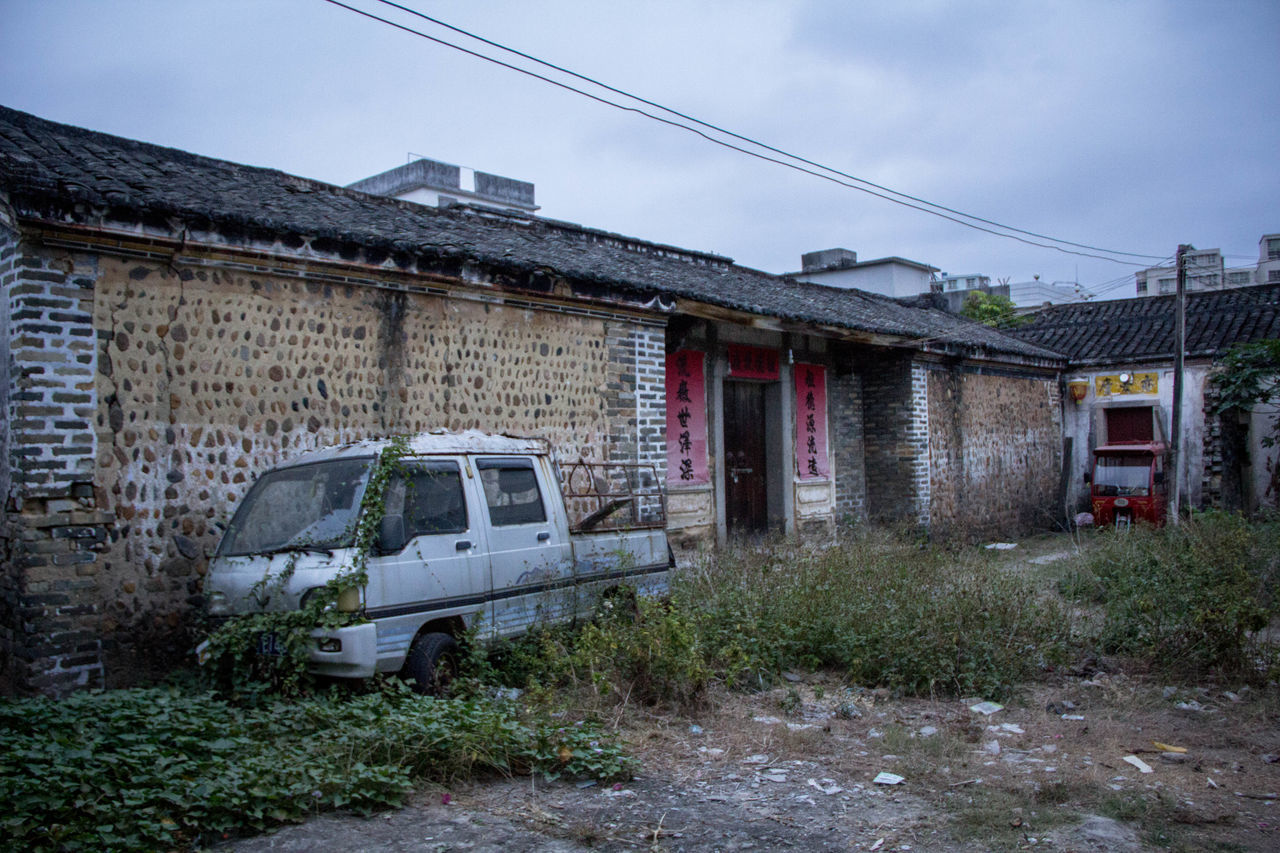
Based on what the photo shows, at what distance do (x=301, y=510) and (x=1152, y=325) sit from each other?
712 inches

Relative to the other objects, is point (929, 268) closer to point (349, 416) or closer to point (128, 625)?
point (349, 416)

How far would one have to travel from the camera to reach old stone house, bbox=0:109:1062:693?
575cm

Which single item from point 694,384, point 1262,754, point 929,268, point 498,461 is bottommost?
point 1262,754

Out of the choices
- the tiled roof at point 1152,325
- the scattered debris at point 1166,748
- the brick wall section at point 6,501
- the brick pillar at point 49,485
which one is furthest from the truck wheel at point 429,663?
the tiled roof at point 1152,325

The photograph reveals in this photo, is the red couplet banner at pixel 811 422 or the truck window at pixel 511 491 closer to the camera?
the truck window at pixel 511 491

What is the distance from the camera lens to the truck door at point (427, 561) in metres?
5.18

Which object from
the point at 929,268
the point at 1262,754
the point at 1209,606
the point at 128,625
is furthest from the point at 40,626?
the point at 929,268

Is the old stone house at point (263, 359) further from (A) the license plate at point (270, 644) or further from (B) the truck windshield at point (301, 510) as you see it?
(A) the license plate at point (270, 644)

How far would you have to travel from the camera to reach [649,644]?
5.40 metres

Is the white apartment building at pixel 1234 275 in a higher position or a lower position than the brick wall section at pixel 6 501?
higher

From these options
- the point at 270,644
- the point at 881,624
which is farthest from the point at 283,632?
the point at 881,624

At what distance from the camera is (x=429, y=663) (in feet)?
17.4

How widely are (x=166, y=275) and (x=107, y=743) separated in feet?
11.8

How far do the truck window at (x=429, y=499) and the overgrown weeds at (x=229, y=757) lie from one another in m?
1.04
